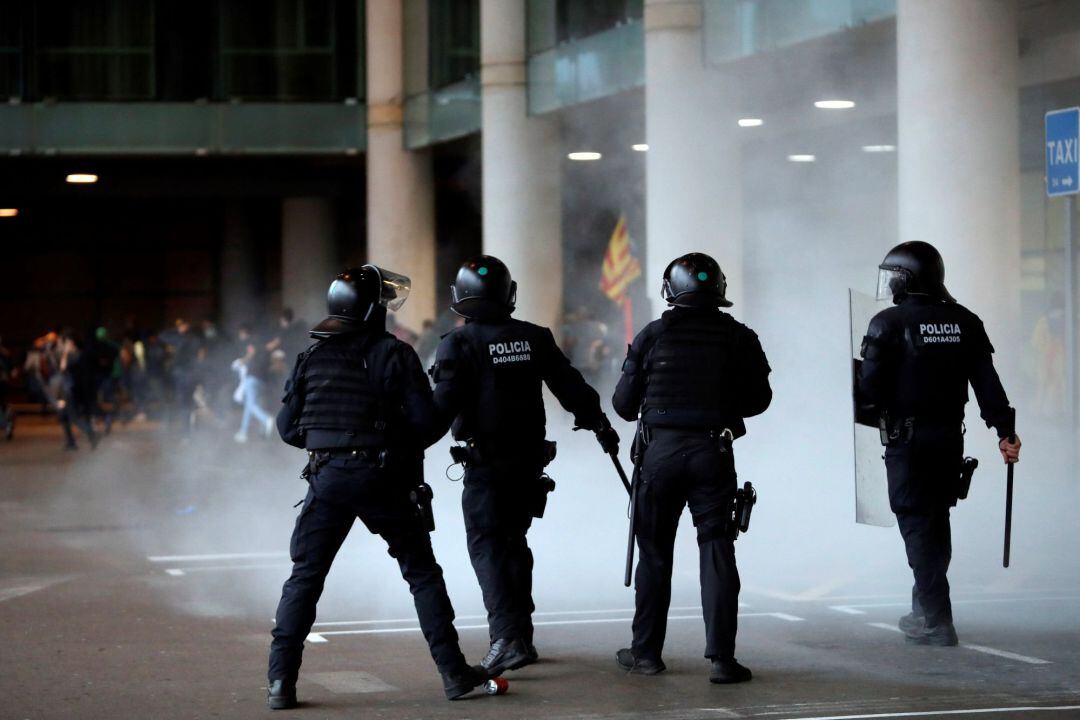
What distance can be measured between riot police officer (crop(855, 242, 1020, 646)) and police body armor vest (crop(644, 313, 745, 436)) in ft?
3.08

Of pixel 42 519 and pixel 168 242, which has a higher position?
pixel 168 242

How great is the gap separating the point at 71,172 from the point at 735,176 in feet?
56.1

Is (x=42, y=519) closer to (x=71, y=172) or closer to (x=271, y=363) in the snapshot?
(x=271, y=363)

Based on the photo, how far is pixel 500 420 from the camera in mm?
7121

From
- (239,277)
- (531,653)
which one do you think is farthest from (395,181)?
(531,653)

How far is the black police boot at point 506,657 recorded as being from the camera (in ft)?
22.7

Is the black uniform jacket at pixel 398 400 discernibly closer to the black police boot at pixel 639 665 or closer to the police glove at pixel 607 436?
the police glove at pixel 607 436

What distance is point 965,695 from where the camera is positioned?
6461 mm

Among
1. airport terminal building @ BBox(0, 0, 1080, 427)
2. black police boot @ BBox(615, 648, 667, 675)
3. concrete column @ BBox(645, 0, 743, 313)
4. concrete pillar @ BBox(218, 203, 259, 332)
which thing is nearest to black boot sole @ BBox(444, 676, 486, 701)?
black police boot @ BBox(615, 648, 667, 675)

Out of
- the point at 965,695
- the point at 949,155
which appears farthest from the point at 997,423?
the point at 949,155

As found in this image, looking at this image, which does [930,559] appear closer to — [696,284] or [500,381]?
[696,284]

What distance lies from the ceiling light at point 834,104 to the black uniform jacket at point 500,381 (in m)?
11.2

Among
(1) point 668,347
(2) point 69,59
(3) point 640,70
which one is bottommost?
(1) point 668,347

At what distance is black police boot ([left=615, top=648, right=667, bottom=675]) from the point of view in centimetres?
700
